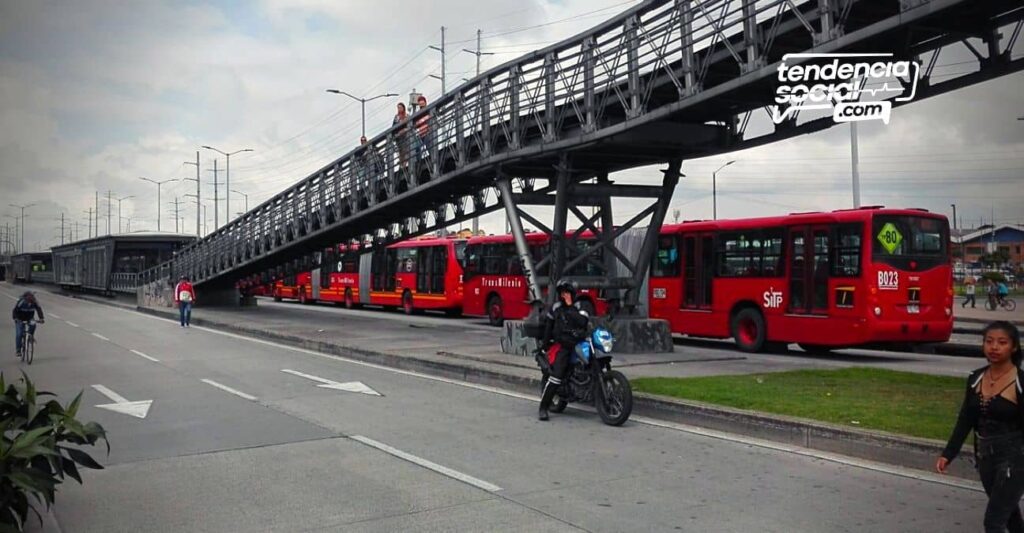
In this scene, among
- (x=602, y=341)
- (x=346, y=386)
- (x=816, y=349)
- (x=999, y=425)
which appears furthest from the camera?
(x=816, y=349)

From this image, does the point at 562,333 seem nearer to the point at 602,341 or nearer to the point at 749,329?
the point at 602,341

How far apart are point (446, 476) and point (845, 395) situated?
231 inches

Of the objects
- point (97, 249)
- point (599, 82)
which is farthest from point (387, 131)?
point (97, 249)

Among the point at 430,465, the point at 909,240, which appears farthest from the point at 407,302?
the point at 430,465

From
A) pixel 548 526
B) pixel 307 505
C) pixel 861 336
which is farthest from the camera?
pixel 861 336

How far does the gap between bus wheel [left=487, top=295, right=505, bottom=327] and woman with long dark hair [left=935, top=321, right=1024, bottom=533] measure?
2561 centimetres

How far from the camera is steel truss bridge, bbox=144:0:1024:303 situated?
38.0ft

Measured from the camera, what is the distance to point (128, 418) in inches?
427

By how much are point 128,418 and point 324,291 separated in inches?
1378

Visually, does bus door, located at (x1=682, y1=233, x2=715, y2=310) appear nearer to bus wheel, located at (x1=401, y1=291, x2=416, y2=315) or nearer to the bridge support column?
the bridge support column

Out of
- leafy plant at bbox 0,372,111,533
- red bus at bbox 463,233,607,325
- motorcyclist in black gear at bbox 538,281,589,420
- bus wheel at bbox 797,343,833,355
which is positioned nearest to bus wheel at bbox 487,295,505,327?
red bus at bbox 463,233,607,325

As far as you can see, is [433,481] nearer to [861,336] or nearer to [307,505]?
[307,505]

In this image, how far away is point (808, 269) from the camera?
18.8 m

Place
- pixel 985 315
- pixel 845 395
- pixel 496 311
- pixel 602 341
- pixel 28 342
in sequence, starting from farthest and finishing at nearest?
pixel 985 315, pixel 496 311, pixel 28 342, pixel 845 395, pixel 602 341
